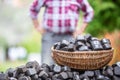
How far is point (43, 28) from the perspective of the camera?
274 inches

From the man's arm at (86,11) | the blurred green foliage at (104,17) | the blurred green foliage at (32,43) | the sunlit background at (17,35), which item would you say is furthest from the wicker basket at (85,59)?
the blurred green foliage at (32,43)

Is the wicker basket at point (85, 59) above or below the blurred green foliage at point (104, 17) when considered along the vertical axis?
below

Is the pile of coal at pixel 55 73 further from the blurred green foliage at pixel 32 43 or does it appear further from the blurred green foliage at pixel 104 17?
the blurred green foliage at pixel 32 43

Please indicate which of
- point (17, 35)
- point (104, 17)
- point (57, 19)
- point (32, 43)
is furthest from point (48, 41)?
point (17, 35)

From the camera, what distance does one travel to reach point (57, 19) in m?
6.80

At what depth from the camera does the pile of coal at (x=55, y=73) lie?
5.09m

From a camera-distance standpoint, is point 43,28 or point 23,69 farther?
point 43,28

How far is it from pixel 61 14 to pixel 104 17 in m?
4.95

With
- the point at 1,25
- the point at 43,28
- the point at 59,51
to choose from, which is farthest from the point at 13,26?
the point at 59,51

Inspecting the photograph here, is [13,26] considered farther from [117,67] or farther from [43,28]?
[117,67]

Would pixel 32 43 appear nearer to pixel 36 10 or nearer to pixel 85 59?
pixel 36 10

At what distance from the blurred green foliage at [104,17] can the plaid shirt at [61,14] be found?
177 inches

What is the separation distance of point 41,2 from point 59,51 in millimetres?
1695

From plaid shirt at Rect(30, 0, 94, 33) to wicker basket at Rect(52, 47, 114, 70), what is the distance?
150cm
